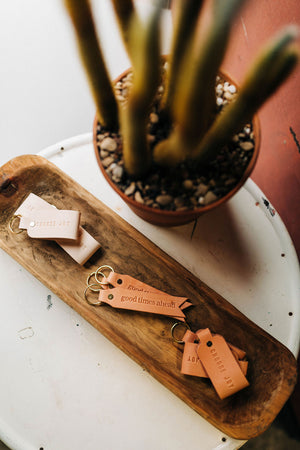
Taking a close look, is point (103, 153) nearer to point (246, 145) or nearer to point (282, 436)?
point (246, 145)

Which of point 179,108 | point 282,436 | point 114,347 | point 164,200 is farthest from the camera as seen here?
point 282,436

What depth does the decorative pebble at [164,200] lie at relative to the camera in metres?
0.57

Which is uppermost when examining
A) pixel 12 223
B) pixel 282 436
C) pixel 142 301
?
pixel 12 223

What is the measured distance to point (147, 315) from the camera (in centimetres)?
66

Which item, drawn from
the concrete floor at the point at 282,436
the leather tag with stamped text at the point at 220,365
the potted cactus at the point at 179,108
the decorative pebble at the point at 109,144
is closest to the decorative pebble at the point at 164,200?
the potted cactus at the point at 179,108

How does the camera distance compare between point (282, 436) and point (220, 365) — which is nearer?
point (220, 365)

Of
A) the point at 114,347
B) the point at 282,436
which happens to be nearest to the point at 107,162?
the point at 114,347

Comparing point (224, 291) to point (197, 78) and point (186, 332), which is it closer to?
point (186, 332)

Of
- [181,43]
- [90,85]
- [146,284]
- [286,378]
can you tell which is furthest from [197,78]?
[286,378]

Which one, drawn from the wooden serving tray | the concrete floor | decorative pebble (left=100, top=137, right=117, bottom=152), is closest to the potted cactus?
decorative pebble (left=100, top=137, right=117, bottom=152)

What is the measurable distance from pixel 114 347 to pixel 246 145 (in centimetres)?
45

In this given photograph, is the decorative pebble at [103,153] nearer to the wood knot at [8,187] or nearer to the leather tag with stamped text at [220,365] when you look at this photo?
the wood knot at [8,187]

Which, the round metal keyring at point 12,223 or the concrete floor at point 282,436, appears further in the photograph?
the concrete floor at point 282,436

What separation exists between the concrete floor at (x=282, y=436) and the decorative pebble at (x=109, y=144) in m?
0.96
